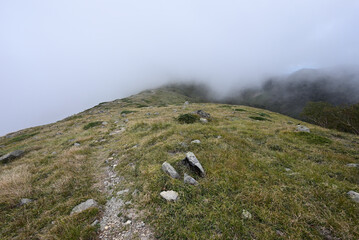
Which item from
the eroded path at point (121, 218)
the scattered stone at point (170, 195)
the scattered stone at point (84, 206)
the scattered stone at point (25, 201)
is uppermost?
the scattered stone at point (25, 201)

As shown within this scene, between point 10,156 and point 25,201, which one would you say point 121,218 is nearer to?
point 25,201

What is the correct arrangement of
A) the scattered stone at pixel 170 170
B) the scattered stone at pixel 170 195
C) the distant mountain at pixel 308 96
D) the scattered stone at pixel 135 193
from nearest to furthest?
1. the scattered stone at pixel 170 195
2. the scattered stone at pixel 135 193
3. the scattered stone at pixel 170 170
4. the distant mountain at pixel 308 96

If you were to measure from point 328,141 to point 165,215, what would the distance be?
10882mm

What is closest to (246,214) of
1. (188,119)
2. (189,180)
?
(189,180)

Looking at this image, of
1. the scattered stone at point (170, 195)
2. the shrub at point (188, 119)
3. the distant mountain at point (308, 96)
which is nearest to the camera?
the scattered stone at point (170, 195)

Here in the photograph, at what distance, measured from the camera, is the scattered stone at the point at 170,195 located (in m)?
4.03

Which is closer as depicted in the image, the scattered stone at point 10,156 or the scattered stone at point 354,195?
the scattered stone at point 354,195

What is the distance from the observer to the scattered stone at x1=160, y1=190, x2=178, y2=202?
403 cm

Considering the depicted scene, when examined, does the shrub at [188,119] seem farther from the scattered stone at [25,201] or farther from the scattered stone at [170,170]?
the scattered stone at [25,201]

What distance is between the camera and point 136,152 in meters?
7.38

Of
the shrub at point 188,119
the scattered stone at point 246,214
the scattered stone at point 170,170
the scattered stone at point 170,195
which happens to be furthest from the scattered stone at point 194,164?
the shrub at point 188,119

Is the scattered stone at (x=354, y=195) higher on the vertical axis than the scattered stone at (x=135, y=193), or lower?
lower

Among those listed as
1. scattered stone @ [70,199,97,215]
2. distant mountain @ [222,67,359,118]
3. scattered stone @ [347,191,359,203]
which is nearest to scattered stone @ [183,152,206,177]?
scattered stone @ [70,199,97,215]

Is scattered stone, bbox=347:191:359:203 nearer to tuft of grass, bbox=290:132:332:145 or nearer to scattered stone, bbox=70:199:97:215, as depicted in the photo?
A: tuft of grass, bbox=290:132:332:145
